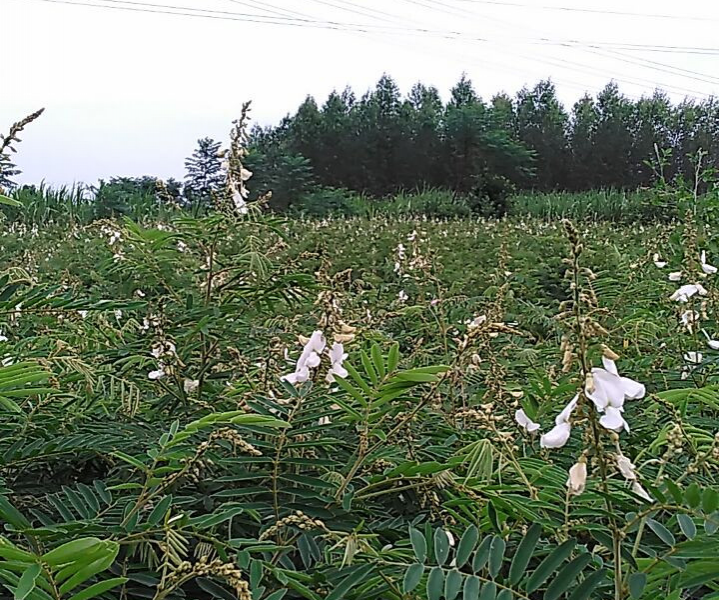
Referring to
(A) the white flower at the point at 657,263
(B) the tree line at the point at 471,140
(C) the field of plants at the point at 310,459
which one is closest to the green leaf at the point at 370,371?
(C) the field of plants at the point at 310,459

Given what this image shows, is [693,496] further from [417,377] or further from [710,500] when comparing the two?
[417,377]

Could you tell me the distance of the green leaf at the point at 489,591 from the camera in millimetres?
737

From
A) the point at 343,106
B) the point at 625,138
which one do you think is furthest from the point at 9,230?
the point at 625,138

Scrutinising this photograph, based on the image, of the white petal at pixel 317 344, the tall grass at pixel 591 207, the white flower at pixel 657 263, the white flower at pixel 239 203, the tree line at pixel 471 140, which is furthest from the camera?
the tree line at pixel 471 140

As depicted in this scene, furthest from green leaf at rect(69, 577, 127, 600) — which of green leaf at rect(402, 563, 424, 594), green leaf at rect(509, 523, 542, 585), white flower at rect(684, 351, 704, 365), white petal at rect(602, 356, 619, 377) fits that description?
white flower at rect(684, 351, 704, 365)

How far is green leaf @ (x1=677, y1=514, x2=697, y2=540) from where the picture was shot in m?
0.79

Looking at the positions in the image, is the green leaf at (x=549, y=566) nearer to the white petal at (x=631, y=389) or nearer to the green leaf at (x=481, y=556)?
the green leaf at (x=481, y=556)

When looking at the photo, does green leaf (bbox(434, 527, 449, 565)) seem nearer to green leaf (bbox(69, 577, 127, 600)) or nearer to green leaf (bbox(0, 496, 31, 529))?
green leaf (bbox(69, 577, 127, 600))

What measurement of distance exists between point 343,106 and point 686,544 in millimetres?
20076

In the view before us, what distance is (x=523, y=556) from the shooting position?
780 mm

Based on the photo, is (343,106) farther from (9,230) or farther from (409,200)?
(9,230)

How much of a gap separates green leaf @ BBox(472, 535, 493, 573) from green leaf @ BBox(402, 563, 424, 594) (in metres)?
0.05

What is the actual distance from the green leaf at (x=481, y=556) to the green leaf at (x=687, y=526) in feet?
0.63

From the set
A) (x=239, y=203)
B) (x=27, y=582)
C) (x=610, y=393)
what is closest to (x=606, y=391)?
(x=610, y=393)
